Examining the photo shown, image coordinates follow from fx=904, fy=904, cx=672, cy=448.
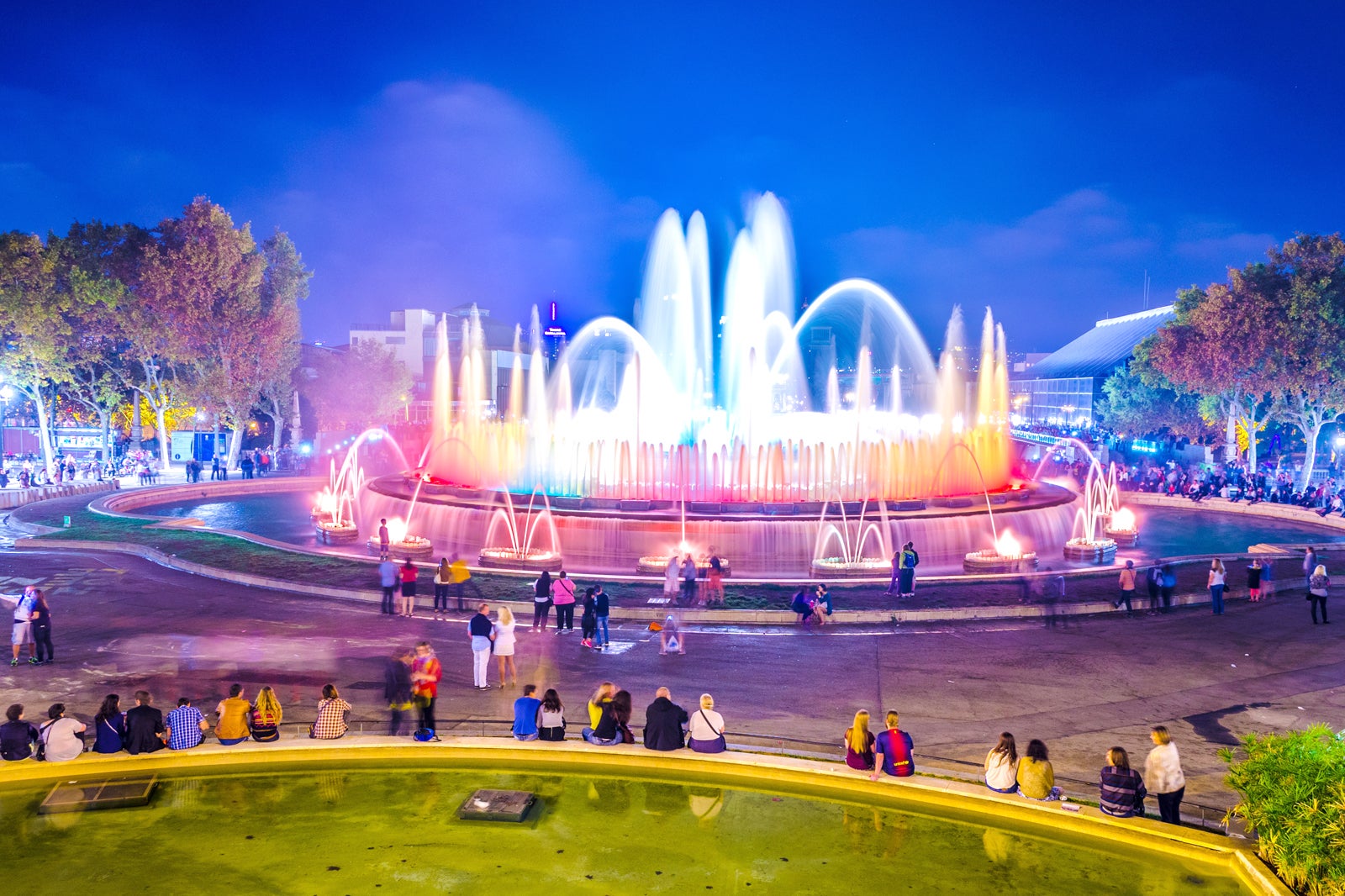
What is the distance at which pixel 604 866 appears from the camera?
8516 millimetres

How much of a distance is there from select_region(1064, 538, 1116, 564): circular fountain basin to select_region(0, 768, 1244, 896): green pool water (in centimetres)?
1834

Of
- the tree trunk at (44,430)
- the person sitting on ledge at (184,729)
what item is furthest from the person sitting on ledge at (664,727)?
the tree trunk at (44,430)

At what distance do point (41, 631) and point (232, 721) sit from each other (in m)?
6.44

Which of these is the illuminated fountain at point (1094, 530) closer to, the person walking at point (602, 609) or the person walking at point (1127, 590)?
the person walking at point (1127, 590)

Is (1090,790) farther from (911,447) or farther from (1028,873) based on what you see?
(911,447)

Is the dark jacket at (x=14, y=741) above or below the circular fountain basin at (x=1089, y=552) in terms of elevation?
below

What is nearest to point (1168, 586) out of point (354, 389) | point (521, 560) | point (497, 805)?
point (521, 560)

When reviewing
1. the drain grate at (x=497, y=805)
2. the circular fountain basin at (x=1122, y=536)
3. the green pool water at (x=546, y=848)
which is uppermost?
the circular fountain basin at (x=1122, y=536)

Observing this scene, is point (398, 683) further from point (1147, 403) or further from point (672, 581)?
point (1147, 403)

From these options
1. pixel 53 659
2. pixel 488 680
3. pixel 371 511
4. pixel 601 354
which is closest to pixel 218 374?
pixel 371 511

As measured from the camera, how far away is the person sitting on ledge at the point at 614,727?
11352mm

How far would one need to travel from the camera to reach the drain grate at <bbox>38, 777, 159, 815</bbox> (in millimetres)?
9609

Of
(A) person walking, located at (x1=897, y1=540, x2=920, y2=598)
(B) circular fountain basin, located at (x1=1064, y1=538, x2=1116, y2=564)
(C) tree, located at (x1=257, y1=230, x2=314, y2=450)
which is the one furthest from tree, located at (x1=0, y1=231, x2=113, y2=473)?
(B) circular fountain basin, located at (x1=1064, y1=538, x2=1116, y2=564)

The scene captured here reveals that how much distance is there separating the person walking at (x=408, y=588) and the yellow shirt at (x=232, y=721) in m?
7.37
